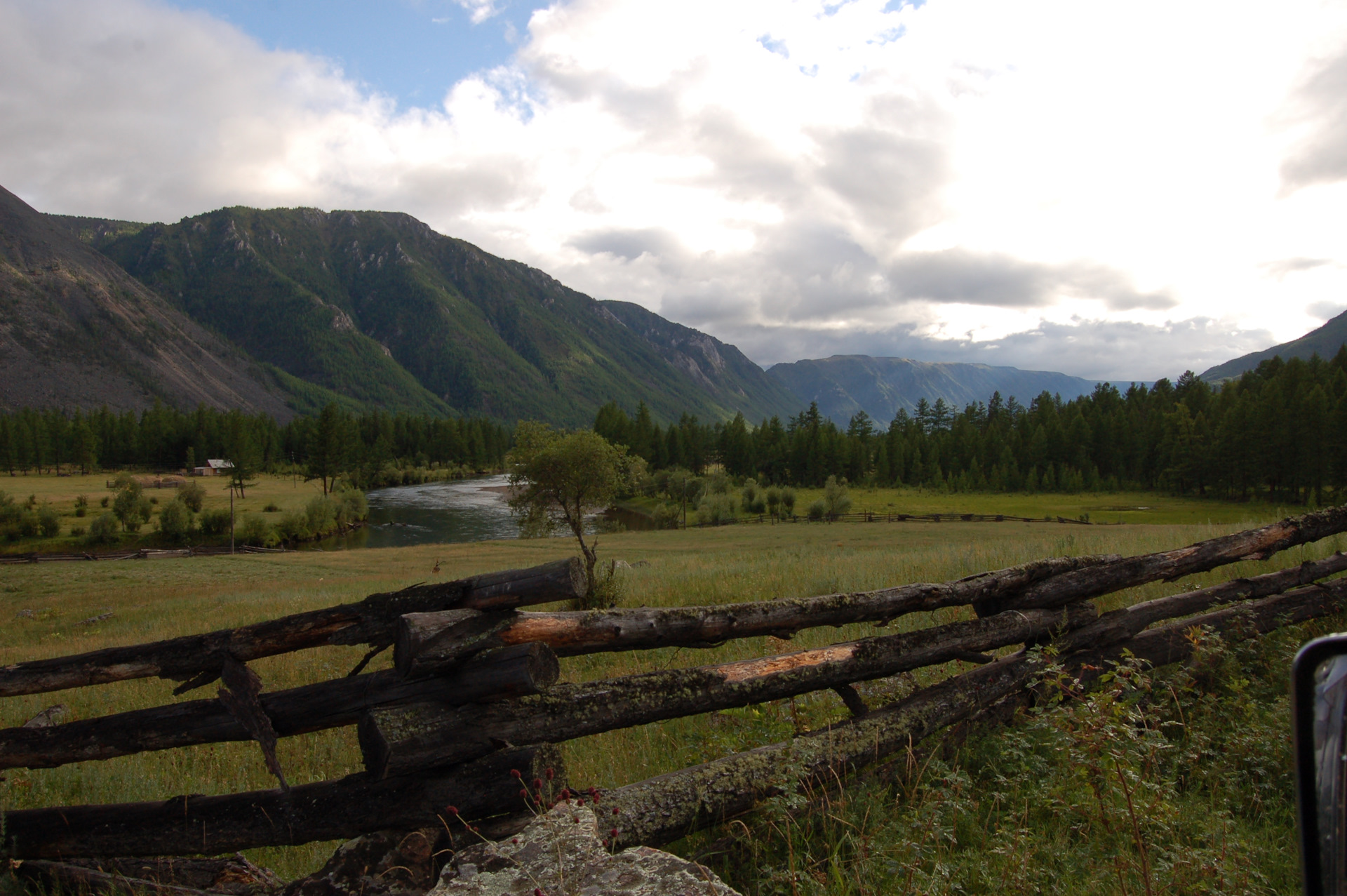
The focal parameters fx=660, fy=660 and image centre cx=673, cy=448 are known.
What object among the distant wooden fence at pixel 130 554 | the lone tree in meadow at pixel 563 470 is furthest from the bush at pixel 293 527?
the lone tree in meadow at pixel 563 470

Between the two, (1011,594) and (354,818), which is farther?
(1011,594)

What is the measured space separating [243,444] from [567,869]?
12939 cm

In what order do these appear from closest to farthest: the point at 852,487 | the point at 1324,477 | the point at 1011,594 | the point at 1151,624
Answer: the point at 1011,594 < the point at 1151,624 < the point at 1324,477 < the point at 852,487

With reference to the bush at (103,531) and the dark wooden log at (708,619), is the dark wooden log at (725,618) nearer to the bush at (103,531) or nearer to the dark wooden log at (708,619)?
the dark wooden log at (708,619)

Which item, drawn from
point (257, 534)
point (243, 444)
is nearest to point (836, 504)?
point (257, 534)

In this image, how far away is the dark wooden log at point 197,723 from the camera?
148 inches

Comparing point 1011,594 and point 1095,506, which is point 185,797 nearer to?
point 1011,594

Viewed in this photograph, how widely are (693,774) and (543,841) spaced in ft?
3.29

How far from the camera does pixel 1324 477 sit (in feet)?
209

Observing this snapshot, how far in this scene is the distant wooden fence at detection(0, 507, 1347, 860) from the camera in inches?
139

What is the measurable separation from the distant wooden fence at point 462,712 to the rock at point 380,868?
135 millimetres

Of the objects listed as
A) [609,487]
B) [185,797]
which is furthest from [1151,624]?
[609,487]

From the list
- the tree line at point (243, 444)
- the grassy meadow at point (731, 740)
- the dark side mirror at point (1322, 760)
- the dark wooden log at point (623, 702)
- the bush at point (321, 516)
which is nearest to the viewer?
the dark side mirror at point (1322, 760)

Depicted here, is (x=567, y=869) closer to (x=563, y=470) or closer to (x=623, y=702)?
(x=623, y=702)
